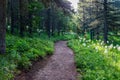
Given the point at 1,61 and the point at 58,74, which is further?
the point at 58,74

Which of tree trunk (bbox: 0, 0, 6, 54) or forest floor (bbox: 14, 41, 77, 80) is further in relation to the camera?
tree trunk (bbox: 0, 0, 6, 54)

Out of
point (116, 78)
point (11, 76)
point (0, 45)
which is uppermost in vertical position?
point (0, 45)

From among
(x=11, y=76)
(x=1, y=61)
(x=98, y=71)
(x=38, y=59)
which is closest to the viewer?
(x=11, y=76)

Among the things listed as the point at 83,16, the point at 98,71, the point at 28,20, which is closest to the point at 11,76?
the point at 98,71

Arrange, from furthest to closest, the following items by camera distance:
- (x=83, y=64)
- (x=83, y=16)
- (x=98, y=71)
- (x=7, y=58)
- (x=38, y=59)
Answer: (x=83, y=16) < (x=38, y=59) < (x=83, y=64) < (x=98, y=71) < (x=7, y=58)

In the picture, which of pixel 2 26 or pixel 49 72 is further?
pixel 2 26

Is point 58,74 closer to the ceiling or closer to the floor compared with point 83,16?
closer to the floor

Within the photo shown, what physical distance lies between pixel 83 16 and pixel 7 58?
3902 centimetres

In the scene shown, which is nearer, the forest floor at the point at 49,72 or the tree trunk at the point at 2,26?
the forest floor at the point at 49,72

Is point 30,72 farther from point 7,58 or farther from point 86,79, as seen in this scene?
point 86,79

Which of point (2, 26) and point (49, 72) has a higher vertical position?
point (2, 26)

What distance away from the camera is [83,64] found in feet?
39.7

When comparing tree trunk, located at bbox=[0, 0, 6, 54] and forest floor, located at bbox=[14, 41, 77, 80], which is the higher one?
tree trunk, located at bbox=[0, 0, 6, 54]

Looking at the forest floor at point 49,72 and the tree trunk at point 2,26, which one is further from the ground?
the tree trunk at point 2,26
